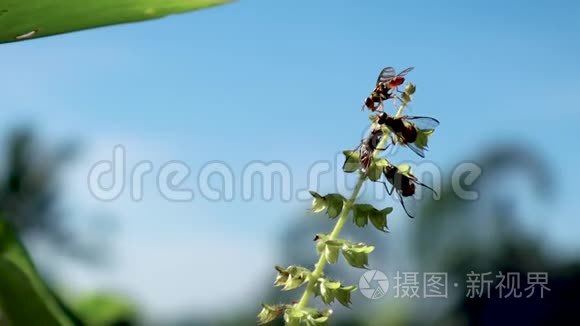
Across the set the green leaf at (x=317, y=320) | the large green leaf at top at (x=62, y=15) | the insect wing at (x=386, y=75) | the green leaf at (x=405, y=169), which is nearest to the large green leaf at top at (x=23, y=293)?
the large green leaf at top at (x=62, y=15)

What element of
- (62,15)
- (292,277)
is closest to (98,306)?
(292,277)

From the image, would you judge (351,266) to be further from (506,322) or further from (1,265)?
(506,322)

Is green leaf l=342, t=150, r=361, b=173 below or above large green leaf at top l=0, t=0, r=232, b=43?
below

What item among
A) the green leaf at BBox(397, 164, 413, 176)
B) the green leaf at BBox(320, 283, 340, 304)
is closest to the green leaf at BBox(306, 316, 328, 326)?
the green leaf at BBox(320, 283, 340, 304)

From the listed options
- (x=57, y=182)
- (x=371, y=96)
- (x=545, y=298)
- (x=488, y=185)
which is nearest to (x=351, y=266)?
(x=371, y=96)

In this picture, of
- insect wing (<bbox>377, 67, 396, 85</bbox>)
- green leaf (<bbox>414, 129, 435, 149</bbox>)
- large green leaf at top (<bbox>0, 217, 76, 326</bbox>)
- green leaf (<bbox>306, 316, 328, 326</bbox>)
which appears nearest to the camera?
large green leaf at top (<bbox>0, 217, 76, 326</bbox>)

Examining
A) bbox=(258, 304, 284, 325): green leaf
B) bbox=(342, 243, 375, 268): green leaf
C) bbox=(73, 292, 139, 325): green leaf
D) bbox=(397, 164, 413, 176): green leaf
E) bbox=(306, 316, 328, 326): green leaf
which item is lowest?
bbox=(73, 292, 139, 325): green leaf

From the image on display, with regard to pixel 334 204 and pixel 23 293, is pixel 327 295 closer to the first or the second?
pixel 334 204

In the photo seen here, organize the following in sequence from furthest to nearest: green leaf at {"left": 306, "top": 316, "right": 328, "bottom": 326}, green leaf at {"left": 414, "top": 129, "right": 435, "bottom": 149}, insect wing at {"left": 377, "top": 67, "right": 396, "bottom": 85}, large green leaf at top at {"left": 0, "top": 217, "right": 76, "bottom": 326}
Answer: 1. insect wing at {"left": 377, "top": 67, "right": 396, "bottom": 85}
2. green leaf at {"left": 414, "top": 129, "right": 435, "bottom": 149}
3. green leaf at {"left": 306, "top": 316, "right": 328, "bottom": 326}
4. large green leaf at top at {"left": 0, "top": 217, "right": 76, "bottom": 326}

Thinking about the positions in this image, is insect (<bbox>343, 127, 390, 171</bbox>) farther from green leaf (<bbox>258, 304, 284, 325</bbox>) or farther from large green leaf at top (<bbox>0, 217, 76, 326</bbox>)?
large green leaf at top (<bbox>0, 217, 76, 326</bbox>)
